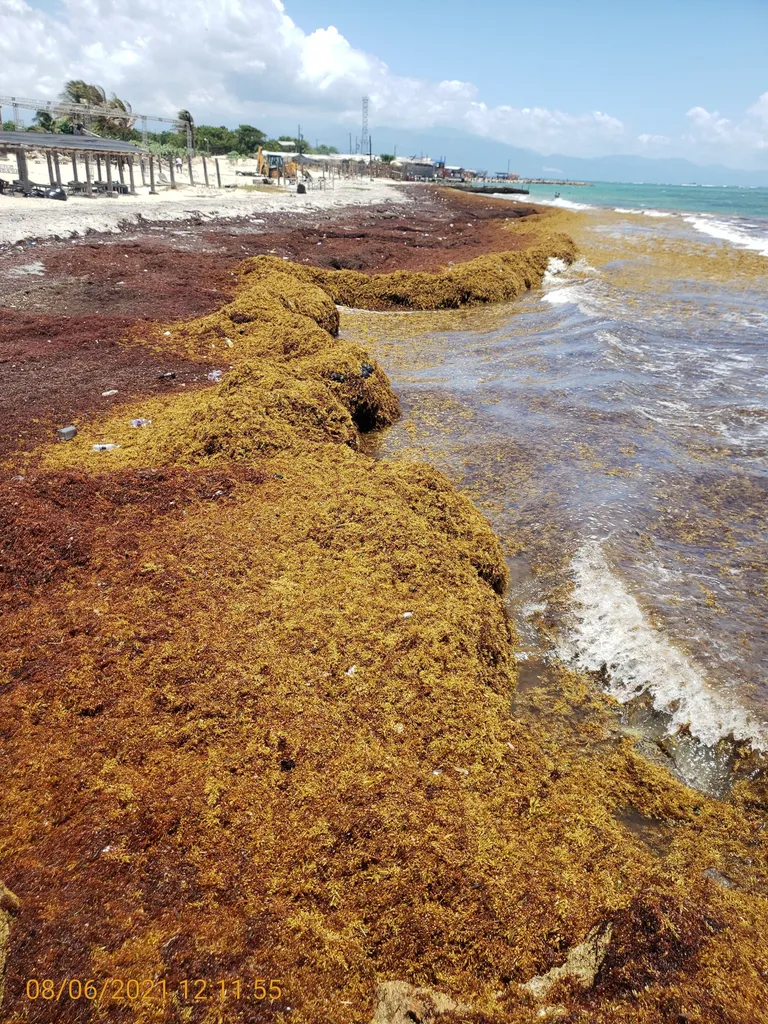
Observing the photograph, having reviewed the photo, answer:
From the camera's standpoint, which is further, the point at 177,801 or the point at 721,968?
the point at 177,801

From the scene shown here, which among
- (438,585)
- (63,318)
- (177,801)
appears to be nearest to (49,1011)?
(177,801)

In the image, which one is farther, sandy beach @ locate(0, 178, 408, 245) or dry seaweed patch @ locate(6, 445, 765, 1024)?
sandy beach @ locate(0, 178, 408, 245)

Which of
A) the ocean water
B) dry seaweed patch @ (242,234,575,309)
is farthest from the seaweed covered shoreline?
dry seaweed patch @ (242,234,575,309)

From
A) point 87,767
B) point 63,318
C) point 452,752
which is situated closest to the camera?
point 87,767

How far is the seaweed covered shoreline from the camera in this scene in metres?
2.47

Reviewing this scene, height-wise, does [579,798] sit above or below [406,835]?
below

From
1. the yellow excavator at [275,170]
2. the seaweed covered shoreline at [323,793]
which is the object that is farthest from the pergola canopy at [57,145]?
the seaweed covered shoreline at [323,793]

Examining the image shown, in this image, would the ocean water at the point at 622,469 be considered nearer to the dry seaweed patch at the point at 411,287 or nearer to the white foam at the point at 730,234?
the dry seaweed patch at the point at 411,287

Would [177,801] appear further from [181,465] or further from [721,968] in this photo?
[181,465]

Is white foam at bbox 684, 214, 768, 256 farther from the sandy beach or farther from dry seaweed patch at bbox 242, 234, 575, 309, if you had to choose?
the sandy beach

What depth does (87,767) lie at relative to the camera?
3.16 meters

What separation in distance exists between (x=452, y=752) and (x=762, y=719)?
2.57 m

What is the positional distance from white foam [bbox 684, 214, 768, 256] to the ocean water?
68.6ft

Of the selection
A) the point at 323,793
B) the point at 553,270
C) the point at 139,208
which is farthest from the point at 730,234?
the point at 323,793
